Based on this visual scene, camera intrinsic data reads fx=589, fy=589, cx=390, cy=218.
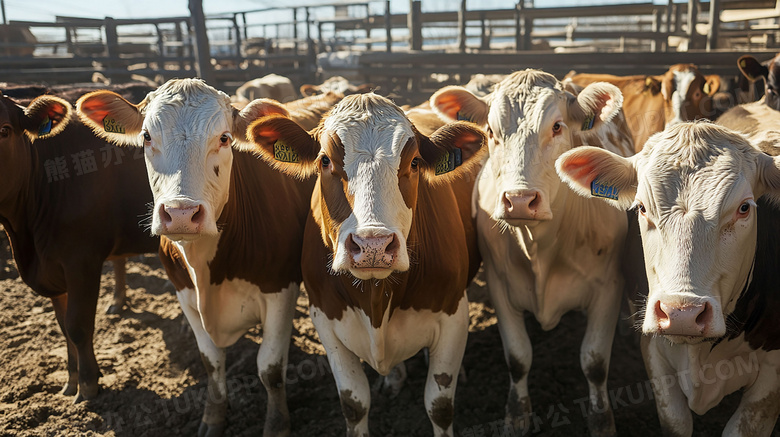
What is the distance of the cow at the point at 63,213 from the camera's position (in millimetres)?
4117

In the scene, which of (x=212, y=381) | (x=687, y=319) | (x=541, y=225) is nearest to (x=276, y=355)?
(x=212, y=381)

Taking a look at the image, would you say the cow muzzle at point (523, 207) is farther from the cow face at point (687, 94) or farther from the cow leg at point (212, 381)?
the cow face at point (687, 94)

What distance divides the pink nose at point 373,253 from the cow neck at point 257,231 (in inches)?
52.3

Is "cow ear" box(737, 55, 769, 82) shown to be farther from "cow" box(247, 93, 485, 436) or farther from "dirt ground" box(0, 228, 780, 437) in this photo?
"cow" box(247, 93, 485, 436)

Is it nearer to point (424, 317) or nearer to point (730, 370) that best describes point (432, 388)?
point (424, 317)

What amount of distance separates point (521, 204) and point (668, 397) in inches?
50.5

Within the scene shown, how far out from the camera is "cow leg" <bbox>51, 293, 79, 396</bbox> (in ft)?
14.6

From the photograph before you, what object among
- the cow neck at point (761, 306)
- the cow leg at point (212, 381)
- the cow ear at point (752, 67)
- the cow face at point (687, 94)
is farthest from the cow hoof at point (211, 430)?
the cow ear at point (752, 67)

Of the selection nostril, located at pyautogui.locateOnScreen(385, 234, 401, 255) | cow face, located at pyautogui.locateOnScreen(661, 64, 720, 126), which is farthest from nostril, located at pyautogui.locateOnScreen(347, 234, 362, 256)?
cow face, located at pyautogui.locateOnScreen(661, 64, 720, 126)

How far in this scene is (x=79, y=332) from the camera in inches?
169

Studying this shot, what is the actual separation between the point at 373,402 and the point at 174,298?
286cm

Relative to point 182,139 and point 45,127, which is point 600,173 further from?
point 45,127

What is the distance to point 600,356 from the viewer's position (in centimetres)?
365

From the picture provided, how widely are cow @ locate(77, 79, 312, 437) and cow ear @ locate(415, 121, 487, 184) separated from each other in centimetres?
106
